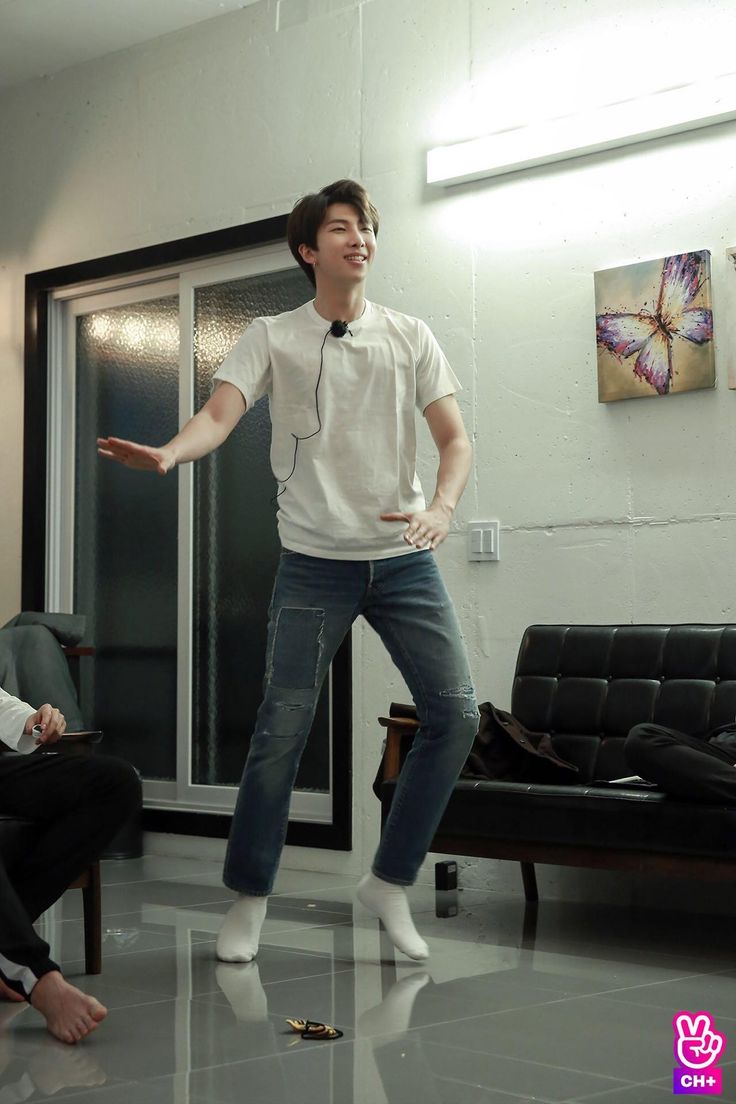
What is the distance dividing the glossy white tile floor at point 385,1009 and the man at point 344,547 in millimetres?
235

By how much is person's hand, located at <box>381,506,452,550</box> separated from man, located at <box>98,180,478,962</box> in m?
0.06

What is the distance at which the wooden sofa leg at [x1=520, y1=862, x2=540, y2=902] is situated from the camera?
4152mm

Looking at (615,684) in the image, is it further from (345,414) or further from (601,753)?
(345,414)

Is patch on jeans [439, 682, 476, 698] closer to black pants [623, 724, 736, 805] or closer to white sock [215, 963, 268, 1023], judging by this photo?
black pants [623, 724, 736, 805]

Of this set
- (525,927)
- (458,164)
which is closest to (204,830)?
(525,927)

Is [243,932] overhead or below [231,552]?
below

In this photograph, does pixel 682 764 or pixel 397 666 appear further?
pixel 682 764

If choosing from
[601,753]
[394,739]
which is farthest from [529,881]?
[394,739]

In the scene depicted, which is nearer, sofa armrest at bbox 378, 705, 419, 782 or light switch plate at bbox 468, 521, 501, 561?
sofa armrest at bbox 378, 705, 419, 782

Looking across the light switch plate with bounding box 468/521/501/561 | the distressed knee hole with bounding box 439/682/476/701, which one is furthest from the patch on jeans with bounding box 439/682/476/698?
the light switch plate with bounding box 468/521/501/561

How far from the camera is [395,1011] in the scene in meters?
2.60

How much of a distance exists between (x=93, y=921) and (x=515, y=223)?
8.86 ft

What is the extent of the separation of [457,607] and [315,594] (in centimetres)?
165

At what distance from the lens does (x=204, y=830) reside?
5309mm
